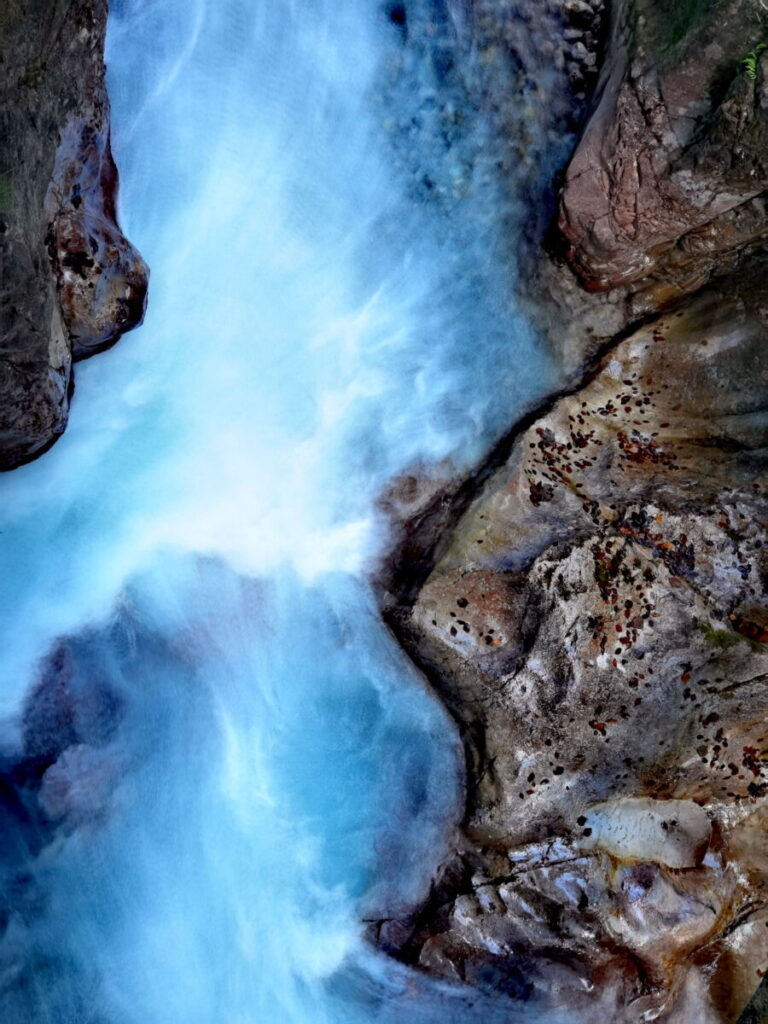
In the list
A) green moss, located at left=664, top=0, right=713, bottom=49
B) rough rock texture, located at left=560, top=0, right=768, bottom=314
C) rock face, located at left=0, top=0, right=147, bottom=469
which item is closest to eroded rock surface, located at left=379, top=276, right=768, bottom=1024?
rough rock texture, located at left=560, top=0, right=768, bottom=314

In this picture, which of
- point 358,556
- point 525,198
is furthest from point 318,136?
point 358,556

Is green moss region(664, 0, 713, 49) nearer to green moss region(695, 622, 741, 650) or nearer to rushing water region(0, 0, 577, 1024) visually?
rushing water region(0, 0, 577, 1024)

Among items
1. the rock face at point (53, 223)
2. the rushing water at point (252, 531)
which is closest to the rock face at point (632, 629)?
the rushing water at point (252, 531)

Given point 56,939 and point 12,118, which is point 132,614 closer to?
point 56,939

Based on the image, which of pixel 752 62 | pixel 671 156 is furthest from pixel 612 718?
pixel 752 62

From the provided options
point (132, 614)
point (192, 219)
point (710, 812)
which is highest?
point (192, 219)

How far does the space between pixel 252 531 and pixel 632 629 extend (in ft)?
12.7

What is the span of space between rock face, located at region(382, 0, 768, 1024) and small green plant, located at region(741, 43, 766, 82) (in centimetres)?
6

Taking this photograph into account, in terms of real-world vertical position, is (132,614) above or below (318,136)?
below

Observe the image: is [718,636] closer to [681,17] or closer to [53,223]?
[681,17]

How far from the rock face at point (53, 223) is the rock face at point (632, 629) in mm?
3858

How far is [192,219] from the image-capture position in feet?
29.0

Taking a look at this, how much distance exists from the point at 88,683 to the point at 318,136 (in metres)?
6.22

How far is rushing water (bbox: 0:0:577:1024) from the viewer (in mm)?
8219
